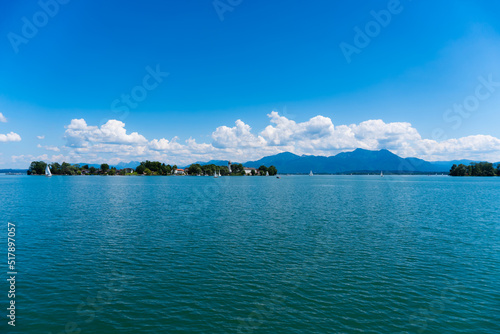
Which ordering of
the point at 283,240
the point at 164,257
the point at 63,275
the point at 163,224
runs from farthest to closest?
1. the point at 163,224
2. the point at 283,240
3. the point at 164,257
4. the point at 63,275

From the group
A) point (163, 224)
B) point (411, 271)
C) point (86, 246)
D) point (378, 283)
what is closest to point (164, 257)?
point (86, 246)

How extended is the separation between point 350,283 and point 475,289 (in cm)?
1118

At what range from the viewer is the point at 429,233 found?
44.9 metres

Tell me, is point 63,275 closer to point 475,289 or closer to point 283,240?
point 283,240

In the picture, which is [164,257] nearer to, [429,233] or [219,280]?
[219,280]

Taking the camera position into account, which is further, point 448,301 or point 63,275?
point 63,275

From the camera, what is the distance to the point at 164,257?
1261 inches

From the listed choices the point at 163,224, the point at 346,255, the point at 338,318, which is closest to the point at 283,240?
the point at 346,255

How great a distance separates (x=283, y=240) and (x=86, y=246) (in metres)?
27.5

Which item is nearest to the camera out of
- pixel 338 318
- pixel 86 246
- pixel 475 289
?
pixel 338 318

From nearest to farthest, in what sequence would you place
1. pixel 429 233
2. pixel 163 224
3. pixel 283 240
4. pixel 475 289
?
pixel 475 289 → pixel 283 240 → pixel 429 233 → pixel 163 224

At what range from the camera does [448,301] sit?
22.0m

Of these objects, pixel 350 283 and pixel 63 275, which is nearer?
pixel 350 283

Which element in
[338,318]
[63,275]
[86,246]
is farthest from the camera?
[86,246]
